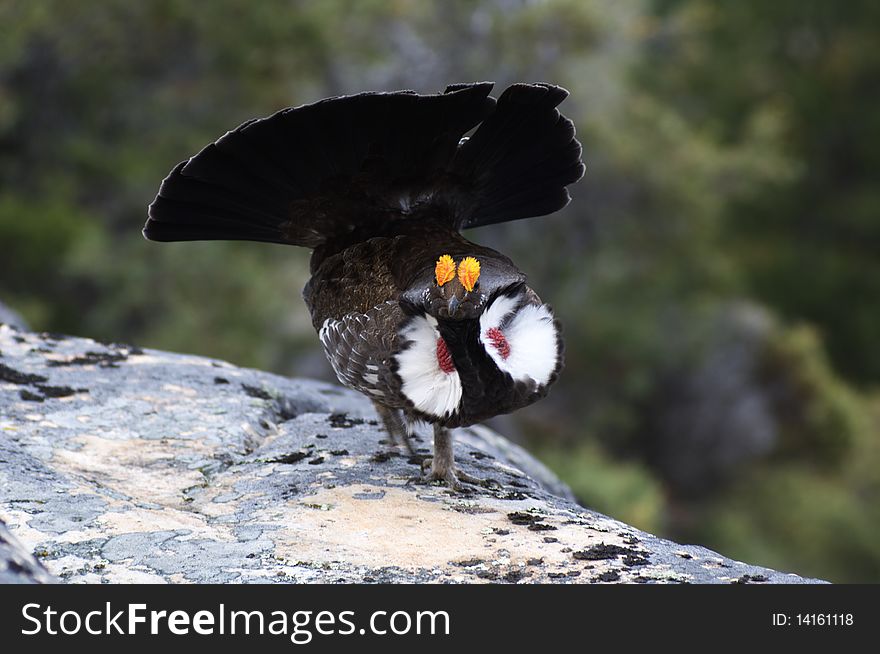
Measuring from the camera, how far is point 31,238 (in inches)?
537

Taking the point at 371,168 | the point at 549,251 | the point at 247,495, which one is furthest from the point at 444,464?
the point at 549,251

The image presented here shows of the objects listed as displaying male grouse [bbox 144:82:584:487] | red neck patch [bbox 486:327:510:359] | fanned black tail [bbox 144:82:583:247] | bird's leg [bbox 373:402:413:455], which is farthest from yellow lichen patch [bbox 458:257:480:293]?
bird's leg [bbox 373:402:413:455]

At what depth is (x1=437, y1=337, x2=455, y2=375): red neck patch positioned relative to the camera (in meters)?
4.04

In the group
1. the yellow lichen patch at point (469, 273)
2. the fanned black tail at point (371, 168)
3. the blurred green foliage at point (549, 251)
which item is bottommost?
the yellow lichen patch at point (469, 273)

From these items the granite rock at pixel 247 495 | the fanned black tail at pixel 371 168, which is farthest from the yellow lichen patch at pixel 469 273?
the granite rock at pixel 247 495

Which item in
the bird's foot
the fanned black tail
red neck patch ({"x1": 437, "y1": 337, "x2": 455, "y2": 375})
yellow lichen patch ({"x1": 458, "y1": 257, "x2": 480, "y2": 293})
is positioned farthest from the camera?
the bird's foot

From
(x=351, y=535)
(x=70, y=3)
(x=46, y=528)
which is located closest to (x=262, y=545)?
(x=351, y=535)

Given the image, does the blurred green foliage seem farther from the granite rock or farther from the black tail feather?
the granite rock

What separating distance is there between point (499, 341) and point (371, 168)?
105 cm

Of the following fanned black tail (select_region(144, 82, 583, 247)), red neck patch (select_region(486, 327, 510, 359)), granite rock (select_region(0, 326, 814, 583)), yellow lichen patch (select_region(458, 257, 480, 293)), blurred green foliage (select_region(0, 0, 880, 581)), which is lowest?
granite rock (select_region(0, 326, 814, 583))

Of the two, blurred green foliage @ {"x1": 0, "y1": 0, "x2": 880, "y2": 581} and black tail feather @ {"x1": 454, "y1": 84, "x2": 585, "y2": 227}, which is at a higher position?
blurred green foliage @ {"x1": 0, "y1": 0, "x2": 880, "y2": 581}

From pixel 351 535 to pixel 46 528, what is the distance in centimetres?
96

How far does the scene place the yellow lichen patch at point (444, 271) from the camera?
396cm

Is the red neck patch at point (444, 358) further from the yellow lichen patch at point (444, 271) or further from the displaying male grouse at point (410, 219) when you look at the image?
the yellow lichen patch at point (444, 271)
